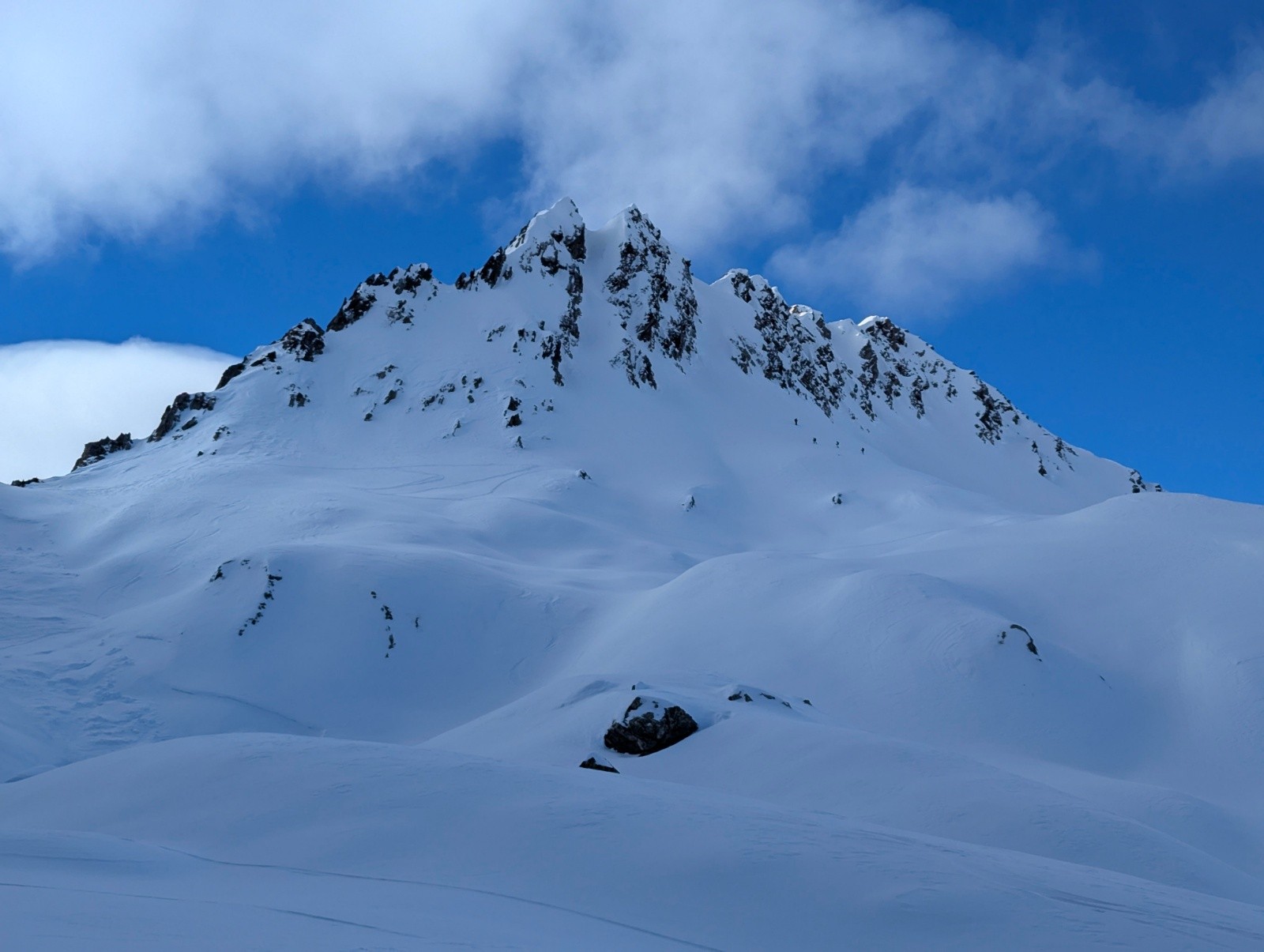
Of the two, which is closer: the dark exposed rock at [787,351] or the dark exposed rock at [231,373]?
the dark exposed rock at [231,373]

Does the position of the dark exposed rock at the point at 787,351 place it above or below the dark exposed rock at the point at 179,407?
above

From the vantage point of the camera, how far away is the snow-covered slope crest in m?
52.3

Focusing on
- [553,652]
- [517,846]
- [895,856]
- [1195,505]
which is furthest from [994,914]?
[1195,505]

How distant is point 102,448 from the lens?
50.2 m

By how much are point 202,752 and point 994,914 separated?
6995mm

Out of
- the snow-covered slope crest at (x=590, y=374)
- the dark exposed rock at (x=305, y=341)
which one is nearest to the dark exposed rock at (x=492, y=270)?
the snow-covered slope crest at (x=590, y=374)

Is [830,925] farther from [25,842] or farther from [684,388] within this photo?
[684,388]

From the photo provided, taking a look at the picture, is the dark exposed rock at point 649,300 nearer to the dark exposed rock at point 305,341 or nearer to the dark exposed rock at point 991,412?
the dark exposed rock at point 305,341

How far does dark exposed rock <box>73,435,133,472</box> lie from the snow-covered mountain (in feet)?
9.13

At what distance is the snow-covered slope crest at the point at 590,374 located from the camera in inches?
2058

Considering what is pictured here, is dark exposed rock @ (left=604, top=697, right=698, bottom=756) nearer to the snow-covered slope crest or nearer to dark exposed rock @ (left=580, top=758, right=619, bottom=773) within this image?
dark exposed rock @ (left=580, top=758, right=619, bottom=773)

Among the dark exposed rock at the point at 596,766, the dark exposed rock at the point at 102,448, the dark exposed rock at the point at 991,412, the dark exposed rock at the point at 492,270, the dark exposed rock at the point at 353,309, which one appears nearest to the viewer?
the dark exposed rock at the point at 596,766

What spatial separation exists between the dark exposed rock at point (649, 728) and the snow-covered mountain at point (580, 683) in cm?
5

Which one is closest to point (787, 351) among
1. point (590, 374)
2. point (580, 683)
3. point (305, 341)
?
point (590, 374)
